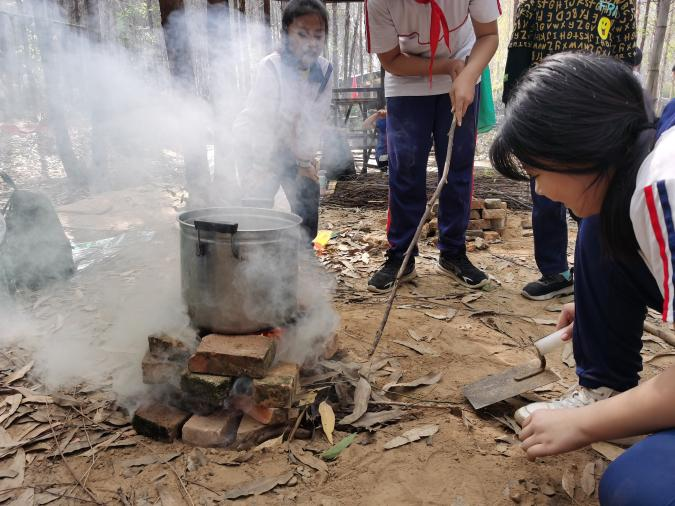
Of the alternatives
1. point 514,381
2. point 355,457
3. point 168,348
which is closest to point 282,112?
point 168,348

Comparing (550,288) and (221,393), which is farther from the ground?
(221,393)

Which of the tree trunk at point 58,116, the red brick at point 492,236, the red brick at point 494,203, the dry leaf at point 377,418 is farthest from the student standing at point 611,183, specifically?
the tree trunk at point 58,116

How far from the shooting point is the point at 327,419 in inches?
87.0

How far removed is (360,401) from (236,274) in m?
0.81

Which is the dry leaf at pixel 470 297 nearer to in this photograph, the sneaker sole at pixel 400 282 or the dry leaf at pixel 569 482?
the sneaker sole at pixel 400 282

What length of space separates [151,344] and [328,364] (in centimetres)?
87

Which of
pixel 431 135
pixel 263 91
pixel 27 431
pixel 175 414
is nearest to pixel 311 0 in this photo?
pixel 263 91

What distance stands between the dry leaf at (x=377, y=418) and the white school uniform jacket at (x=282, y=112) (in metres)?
2.26

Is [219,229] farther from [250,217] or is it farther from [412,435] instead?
[412,435]

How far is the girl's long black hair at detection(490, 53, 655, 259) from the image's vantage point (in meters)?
1.29

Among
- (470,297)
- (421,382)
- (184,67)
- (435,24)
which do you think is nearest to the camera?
(421,382)

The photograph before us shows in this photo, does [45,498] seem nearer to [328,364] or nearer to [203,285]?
[203,285]

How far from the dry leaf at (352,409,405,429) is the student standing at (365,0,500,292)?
1560mm

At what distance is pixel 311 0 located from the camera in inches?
136
